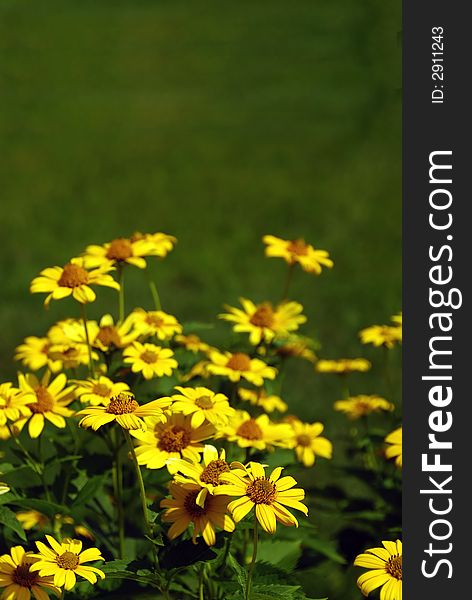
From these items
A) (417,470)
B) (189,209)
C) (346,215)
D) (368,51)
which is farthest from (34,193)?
(417,470)

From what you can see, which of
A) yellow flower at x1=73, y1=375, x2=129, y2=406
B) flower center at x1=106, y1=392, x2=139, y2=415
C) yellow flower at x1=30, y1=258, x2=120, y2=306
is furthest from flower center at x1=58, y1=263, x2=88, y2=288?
flower center at x1=106, y1=392, x2=139, y2=415

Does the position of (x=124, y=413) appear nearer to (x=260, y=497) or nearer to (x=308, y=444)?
(x=260, y=497)

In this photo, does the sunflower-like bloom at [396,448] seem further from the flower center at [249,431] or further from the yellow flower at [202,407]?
the yellow flower at [202,407]

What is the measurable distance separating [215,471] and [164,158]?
544cm

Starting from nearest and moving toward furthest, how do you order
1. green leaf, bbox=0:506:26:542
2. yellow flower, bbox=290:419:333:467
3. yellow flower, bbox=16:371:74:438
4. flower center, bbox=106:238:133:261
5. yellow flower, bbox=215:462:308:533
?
yellow flower, bbox=215:462:308:533, green leaf, bbox=0:506:26:542, yellow flower, bbox=16:371:74:438, flower center, bbox=106:238:133:261, yellow flower, bbox=290:419:333:467

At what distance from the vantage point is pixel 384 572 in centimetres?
146

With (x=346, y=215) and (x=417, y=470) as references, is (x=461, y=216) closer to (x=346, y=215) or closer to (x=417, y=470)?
(x=417, y=470)

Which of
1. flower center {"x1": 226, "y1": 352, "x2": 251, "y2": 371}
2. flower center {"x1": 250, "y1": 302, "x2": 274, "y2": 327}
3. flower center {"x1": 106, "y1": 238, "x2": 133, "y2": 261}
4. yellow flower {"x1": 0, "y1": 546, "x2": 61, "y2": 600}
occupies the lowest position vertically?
yellow flower {"x1": 0, "y1": 546, "x2": 61, "y2": 600}

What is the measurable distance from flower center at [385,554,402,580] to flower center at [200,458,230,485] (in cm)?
31

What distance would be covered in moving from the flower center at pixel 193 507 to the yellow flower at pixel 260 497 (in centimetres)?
7

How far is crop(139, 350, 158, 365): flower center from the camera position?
1.80 m

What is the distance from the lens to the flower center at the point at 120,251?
1974 mm

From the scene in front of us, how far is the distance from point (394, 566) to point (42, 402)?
0.75 metres

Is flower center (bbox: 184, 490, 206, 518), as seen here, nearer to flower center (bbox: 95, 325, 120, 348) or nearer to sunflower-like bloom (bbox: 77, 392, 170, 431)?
sunflower-like bloom (bbox: 77, 392, 170, 431)
